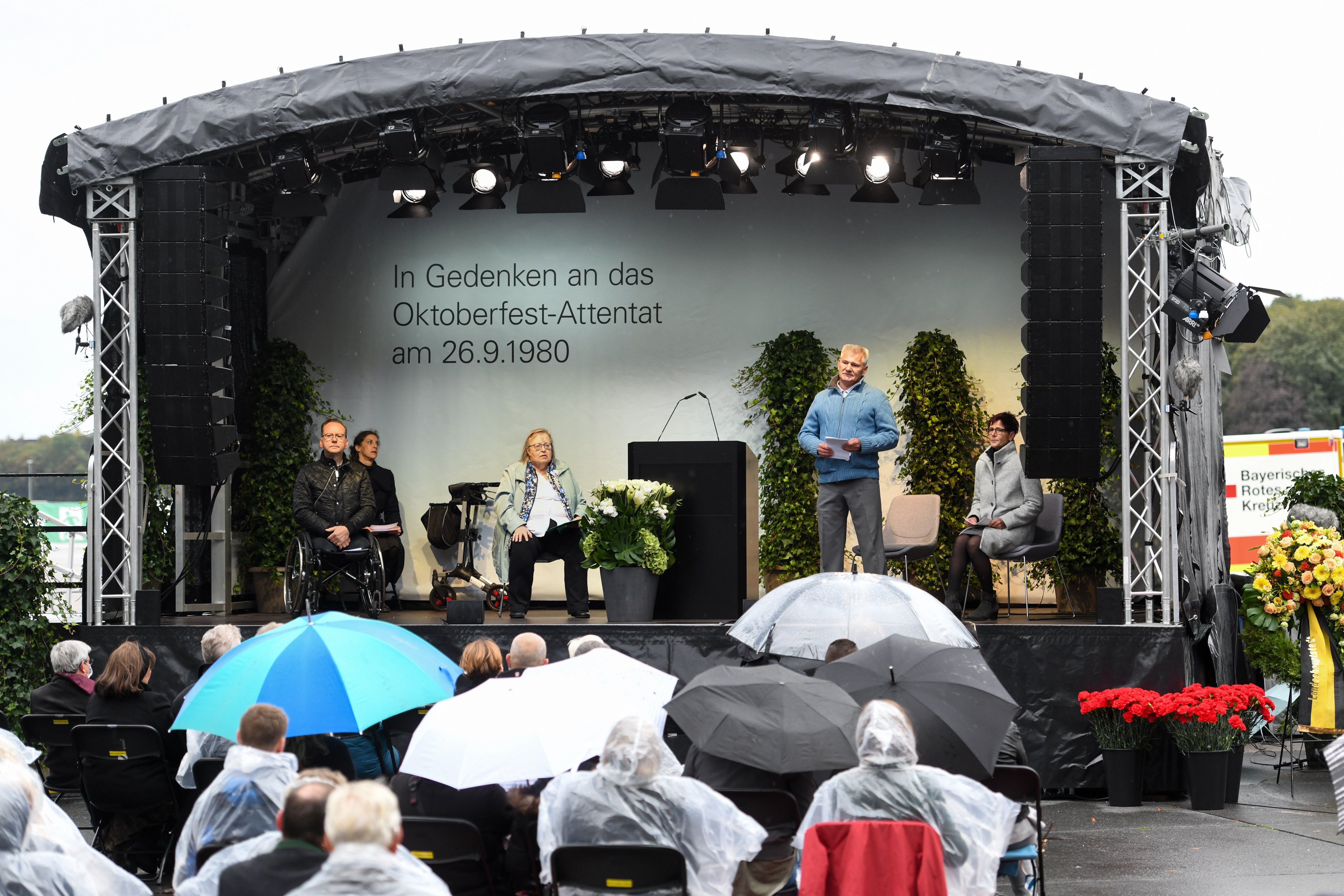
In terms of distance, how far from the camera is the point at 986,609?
895cm

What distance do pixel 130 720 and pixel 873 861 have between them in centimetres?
374

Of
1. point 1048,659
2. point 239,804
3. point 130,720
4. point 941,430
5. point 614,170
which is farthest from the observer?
point 941,430

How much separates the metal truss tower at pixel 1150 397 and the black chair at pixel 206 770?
5223 mm

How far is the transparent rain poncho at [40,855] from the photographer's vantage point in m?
3.76

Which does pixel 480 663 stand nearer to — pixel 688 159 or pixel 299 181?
pixel 688 159

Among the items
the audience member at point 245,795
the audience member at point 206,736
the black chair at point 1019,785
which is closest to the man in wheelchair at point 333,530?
the audience member at point 206,736

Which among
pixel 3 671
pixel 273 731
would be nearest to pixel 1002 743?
pixel 273 731

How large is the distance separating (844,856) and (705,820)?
416 millimetres

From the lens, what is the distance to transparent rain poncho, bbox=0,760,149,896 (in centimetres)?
376

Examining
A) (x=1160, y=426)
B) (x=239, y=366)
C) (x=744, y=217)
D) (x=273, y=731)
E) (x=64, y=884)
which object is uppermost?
(x=744, y=217)

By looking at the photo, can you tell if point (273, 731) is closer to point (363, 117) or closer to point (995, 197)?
point (363, 117)

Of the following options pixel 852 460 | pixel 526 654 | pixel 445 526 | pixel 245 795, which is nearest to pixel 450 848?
pixel 245 795

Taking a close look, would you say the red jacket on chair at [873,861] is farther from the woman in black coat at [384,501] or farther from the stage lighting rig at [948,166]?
the woman in black coat at [384,501]

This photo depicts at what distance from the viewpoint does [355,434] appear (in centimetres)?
1148
